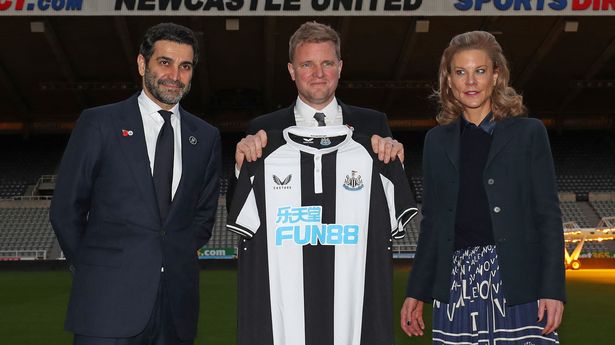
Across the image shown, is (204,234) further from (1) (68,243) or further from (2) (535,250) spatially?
(2) (535,250)

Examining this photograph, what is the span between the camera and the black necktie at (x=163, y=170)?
328 cm

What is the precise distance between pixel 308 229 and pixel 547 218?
3.69ft

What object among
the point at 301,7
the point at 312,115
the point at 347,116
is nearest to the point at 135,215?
the point at 312,115

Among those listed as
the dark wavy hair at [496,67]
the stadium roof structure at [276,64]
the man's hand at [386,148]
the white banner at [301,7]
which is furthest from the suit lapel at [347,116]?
the stadium roof structure at [276,64]

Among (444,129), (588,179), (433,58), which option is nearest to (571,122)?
(588,179)

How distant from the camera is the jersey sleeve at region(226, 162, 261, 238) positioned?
3.37 meters

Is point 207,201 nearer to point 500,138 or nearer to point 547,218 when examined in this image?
point 500,138

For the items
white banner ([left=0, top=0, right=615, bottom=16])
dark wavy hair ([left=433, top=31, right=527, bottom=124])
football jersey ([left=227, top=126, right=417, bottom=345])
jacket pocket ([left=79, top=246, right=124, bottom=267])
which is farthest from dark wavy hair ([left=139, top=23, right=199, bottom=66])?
white banner ([left=0, top=0, right=615, bottom=16])

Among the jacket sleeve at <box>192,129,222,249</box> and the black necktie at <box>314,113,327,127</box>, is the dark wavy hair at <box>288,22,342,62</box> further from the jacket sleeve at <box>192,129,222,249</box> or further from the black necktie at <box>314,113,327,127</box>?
the jacket sleeve at <box>192,129,222,249</box>

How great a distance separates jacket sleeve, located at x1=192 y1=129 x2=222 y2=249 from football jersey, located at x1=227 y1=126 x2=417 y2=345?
0.64 feet

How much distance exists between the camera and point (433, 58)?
24266 millimetres

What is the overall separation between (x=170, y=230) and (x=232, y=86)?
23.4 meters

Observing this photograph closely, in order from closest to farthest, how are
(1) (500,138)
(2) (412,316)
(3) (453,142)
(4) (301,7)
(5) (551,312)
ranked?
(5) (551,312), (1) (500,138), (3) (453,142), (2) (412,316), (4) (301,7)

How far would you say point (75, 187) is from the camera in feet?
10.4
